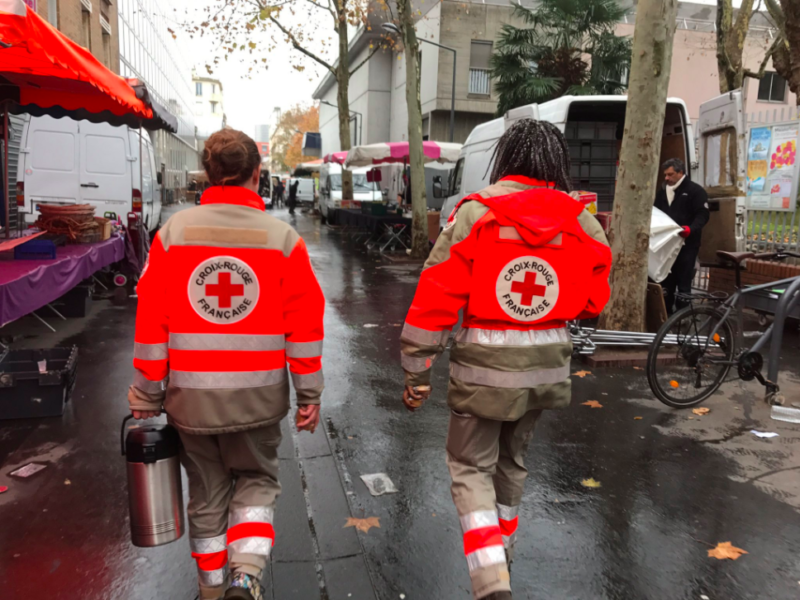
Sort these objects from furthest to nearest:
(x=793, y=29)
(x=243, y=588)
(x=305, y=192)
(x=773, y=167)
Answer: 1. (x=305, y=192)
2. (x=773, y=167)
3. (x=793, y=29)
4. (x=243, y=588)

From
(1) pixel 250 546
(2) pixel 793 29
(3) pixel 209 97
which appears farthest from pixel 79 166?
(3) pixel 209 97

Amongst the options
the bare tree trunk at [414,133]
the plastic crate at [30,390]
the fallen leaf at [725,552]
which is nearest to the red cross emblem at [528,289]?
the fallen leaf at [725,552]

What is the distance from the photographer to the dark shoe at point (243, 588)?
238 cm

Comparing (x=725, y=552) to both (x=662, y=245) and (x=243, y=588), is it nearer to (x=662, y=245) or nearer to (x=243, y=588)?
(x=243, y=588)

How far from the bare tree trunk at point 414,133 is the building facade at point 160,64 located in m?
6.10

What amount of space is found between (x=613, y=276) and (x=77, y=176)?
987 cm

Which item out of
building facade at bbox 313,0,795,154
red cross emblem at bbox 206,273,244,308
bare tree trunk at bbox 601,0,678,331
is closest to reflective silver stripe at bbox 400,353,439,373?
red cross emblem at bbox 206,273,244,308

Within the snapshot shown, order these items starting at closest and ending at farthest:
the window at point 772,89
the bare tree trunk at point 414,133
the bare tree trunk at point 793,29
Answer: the bare tree trunk at point 793,29, the bare tree trunk at point 414,133, the window at point 772,89

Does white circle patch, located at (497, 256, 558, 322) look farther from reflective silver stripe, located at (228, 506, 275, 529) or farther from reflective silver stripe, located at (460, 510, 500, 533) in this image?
reflective silver stripe, located at (228, 506, 275, 529)

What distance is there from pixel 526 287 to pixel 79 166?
38.7 ft

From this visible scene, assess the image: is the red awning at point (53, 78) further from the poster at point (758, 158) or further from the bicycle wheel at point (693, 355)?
the poster at point (758, 158)

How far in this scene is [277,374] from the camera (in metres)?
2.58

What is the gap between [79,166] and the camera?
12273 mm

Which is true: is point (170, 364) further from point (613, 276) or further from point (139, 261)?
point (139, 261)
